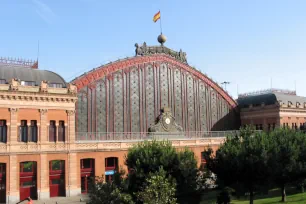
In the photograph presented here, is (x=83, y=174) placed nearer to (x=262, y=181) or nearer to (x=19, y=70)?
(x=19, y=70)

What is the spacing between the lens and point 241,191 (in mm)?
39000

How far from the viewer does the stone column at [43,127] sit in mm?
45719

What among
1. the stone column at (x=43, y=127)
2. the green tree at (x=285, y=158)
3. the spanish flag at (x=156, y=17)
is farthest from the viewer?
the spanish flag at (x=156, y=17)

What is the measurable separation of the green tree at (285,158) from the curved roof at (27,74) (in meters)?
31.8

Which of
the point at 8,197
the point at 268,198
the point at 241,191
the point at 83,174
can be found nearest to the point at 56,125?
the point at 83,174

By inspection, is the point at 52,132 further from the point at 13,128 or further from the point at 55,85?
the point at 55,85

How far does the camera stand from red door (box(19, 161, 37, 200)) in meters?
44.0

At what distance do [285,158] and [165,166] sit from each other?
16.5 meters

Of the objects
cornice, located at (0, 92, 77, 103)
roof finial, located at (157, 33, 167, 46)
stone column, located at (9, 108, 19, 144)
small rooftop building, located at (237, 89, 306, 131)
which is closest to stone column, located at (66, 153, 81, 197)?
stone column, located at (9, 108, 19, 144)

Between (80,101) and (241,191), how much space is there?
2988 centimetres

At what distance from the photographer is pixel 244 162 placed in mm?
37188

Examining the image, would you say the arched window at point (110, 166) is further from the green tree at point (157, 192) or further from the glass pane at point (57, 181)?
the green tree at point (157, 192)

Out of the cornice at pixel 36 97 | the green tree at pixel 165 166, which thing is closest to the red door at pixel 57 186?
the cornice at pixel 36 97

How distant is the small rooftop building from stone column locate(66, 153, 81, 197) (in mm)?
45716
